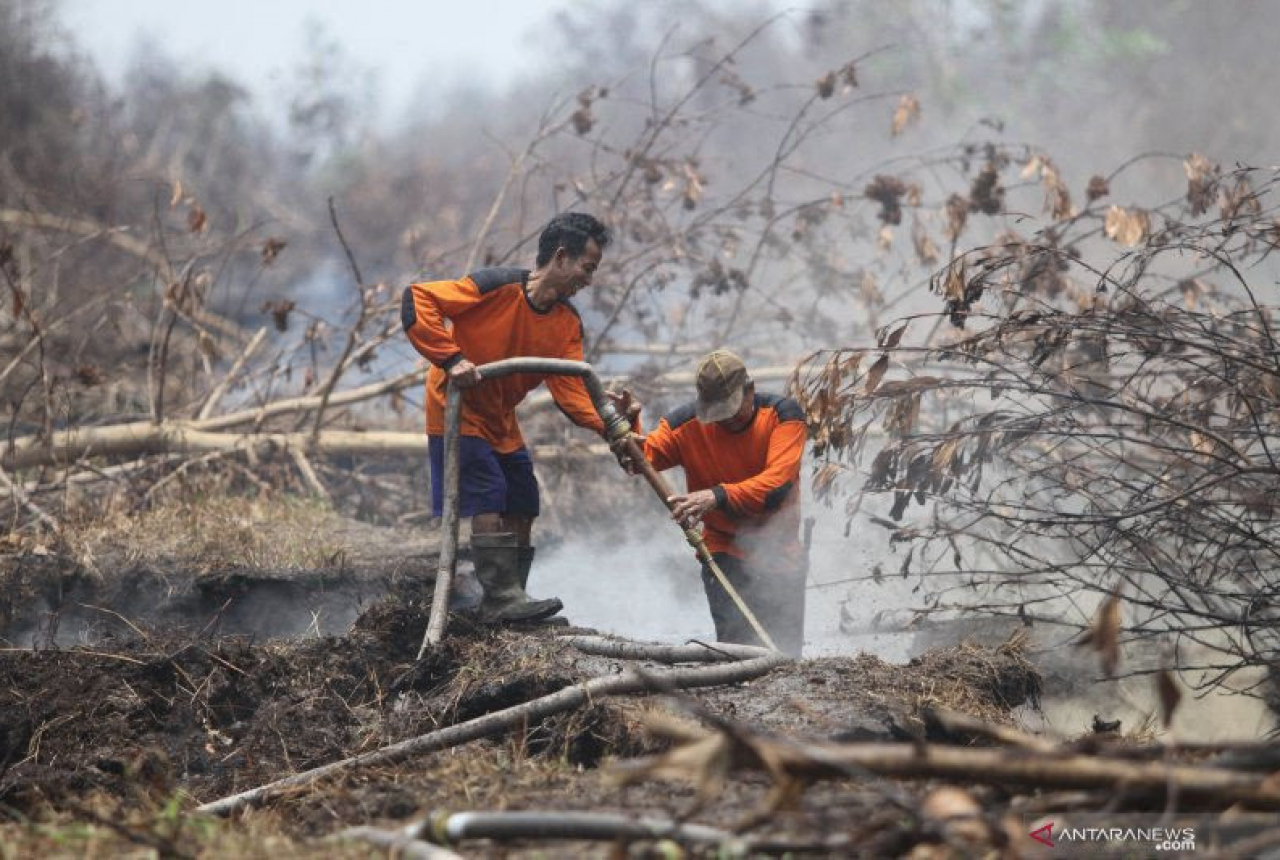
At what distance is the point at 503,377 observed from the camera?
566 centimetres

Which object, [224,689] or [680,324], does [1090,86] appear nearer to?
[680,324]

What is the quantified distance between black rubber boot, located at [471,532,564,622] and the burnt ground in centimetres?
16

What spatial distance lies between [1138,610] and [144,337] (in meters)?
9.61

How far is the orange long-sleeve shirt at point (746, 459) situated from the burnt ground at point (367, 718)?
1004 mm

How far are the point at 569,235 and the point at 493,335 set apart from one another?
22.6 inches

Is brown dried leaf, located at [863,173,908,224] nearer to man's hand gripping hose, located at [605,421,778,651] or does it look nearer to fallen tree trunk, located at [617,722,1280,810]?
man's hand gripping hose, located at [605,421,778,651]

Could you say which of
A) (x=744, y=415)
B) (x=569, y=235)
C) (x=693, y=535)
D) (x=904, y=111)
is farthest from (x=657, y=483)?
(x=904, y=111)

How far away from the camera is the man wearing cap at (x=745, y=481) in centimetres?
591

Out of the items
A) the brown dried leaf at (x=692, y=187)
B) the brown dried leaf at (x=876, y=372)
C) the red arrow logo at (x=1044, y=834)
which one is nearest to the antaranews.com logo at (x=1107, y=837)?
the red arrow logo at (x=1044, y=834)

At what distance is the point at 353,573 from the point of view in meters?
7.30

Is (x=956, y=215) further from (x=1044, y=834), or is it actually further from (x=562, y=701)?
(x=1044, y=834)

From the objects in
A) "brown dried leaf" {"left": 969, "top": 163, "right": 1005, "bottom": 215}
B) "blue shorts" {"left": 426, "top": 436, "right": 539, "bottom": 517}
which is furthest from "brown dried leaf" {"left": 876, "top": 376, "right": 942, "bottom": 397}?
"brown dried leaf" {"left": 969, "top": 163, "right": 1005, "bottom": 215}

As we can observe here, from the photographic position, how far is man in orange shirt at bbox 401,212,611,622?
564 centimetres

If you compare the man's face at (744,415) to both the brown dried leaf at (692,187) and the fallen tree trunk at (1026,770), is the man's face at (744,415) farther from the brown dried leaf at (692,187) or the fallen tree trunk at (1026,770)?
the brown dried leaf at (692,187)
